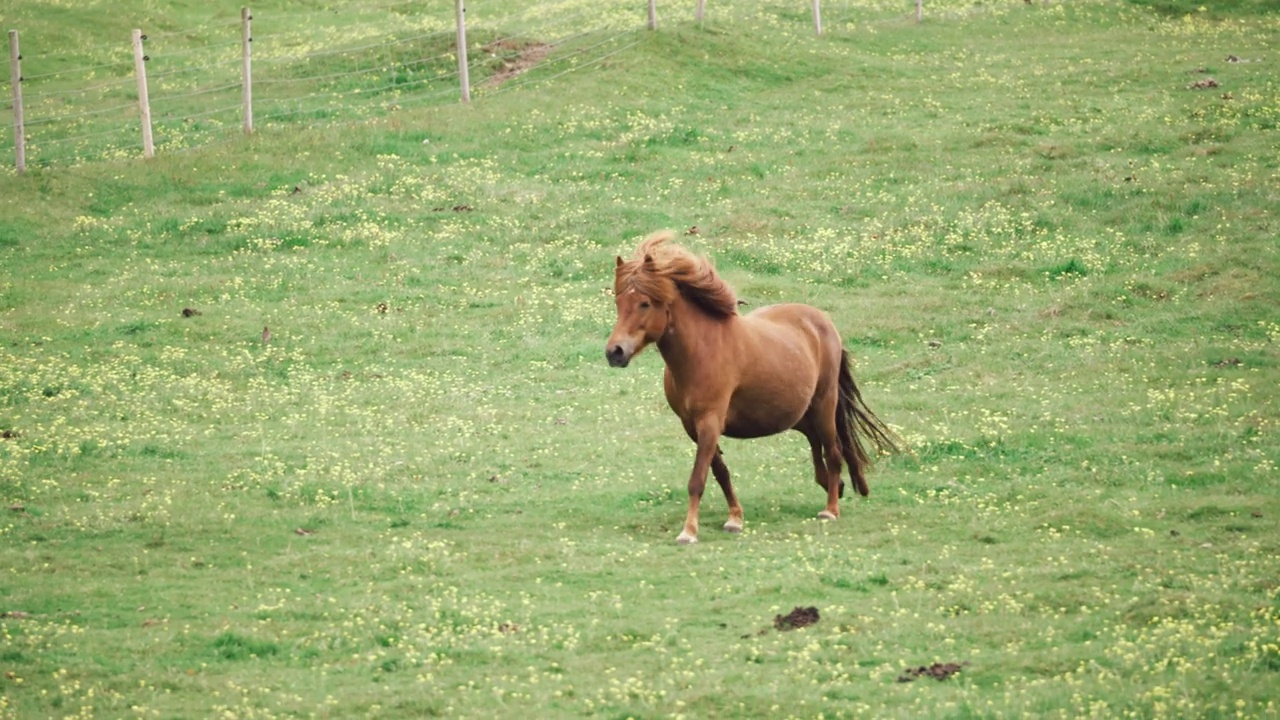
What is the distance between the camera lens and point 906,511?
52.0ft

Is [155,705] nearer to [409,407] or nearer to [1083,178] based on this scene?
[409,407]

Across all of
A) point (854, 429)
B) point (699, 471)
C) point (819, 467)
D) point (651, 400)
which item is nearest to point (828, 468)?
point (819, 467)

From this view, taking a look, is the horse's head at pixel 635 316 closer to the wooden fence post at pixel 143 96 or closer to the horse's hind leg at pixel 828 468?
the horse's hind leg at pixel 828 468

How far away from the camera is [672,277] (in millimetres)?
15125

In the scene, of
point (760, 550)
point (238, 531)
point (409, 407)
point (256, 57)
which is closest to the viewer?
point (760, 550)

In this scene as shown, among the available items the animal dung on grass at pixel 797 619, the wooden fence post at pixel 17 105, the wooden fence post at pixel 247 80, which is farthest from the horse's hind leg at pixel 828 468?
the wooden fence post at pixel 17 105

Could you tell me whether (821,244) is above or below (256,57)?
below

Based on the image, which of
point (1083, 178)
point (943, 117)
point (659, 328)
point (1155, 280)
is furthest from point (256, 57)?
point (659, 328)

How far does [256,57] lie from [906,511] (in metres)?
34.1

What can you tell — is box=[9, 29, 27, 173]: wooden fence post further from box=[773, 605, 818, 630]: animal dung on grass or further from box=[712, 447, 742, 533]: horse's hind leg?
box=[773, 605, 818, 630]: animal dung on grass

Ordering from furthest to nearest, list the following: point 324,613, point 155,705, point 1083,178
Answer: point 1083,178
point 324,613
point 155,705

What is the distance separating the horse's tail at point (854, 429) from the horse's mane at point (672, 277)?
204cm

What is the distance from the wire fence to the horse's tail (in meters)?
19.7

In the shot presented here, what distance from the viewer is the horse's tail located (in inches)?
653
